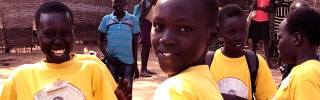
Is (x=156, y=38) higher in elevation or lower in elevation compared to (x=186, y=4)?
lower

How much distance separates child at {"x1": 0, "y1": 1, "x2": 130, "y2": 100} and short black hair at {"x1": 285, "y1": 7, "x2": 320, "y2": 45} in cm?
100

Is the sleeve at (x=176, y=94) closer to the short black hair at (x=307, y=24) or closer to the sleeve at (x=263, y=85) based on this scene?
the short black hair at (x=307, y=24)

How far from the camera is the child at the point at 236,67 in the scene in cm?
306

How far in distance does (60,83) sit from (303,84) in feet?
4.27

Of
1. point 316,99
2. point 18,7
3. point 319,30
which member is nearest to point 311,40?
point 319,30

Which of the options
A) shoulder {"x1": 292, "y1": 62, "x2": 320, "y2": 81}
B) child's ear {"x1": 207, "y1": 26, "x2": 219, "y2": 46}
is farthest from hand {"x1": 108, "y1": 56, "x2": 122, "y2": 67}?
child's ear {"x1": 207, "y1": 26, "x2": 219, "y2": 46}

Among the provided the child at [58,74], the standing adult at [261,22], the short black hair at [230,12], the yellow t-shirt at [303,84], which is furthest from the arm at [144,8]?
the yellow t-shirt at [303,84]

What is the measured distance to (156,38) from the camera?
1704mm

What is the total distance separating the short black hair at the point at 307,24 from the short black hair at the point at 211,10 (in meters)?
1.07

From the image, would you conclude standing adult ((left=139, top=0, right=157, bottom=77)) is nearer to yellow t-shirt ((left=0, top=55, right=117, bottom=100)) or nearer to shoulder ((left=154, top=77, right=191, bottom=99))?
yellow t-shirt ((left=0, top=55, right=117, bottom=100))

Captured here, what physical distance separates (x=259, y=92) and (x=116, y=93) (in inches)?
40.1

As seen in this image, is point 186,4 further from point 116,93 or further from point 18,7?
point 18,7

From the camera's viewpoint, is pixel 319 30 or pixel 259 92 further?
pixel 259 92

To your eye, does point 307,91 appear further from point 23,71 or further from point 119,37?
point 119,37
